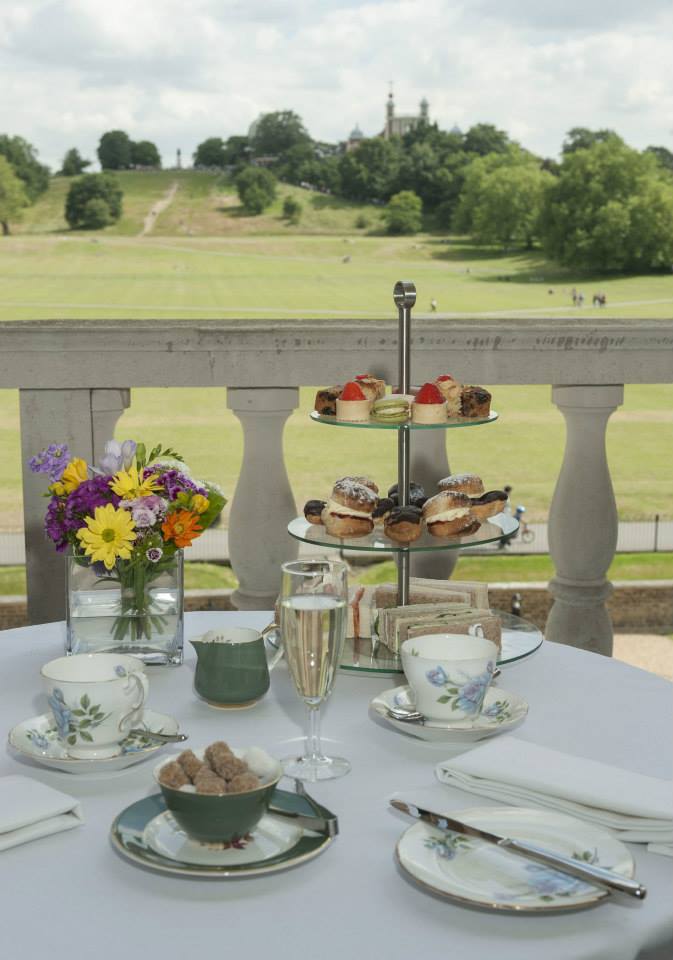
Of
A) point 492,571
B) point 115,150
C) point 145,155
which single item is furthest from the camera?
point 115,150

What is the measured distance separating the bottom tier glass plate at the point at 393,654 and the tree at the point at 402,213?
22.6 meters

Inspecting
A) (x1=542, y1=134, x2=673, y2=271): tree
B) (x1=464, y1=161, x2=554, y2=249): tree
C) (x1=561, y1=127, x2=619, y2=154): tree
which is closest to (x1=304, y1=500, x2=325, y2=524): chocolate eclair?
(x1=542, y1=134, x2=673, y2=271): tree

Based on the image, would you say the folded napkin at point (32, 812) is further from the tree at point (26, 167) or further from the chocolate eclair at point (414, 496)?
the tree at point (26, 167)

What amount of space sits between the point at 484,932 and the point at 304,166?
2607 cm

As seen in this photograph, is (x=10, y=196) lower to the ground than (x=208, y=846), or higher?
higher

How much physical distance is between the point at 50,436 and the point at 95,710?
147cm

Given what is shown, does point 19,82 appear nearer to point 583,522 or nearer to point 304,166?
point 304,166

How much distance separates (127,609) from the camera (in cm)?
155

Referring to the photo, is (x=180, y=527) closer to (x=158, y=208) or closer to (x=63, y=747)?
(x=63, y=747)

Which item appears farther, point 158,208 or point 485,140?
point 485,140

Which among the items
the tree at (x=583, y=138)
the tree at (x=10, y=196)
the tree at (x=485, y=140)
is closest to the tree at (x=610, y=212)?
the tree at (x=485, y=140)

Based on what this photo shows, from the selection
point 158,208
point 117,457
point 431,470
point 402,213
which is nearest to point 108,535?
point 117,457

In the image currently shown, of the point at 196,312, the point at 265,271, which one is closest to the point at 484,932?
the point at 265,271

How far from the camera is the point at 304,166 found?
25.8 meters
